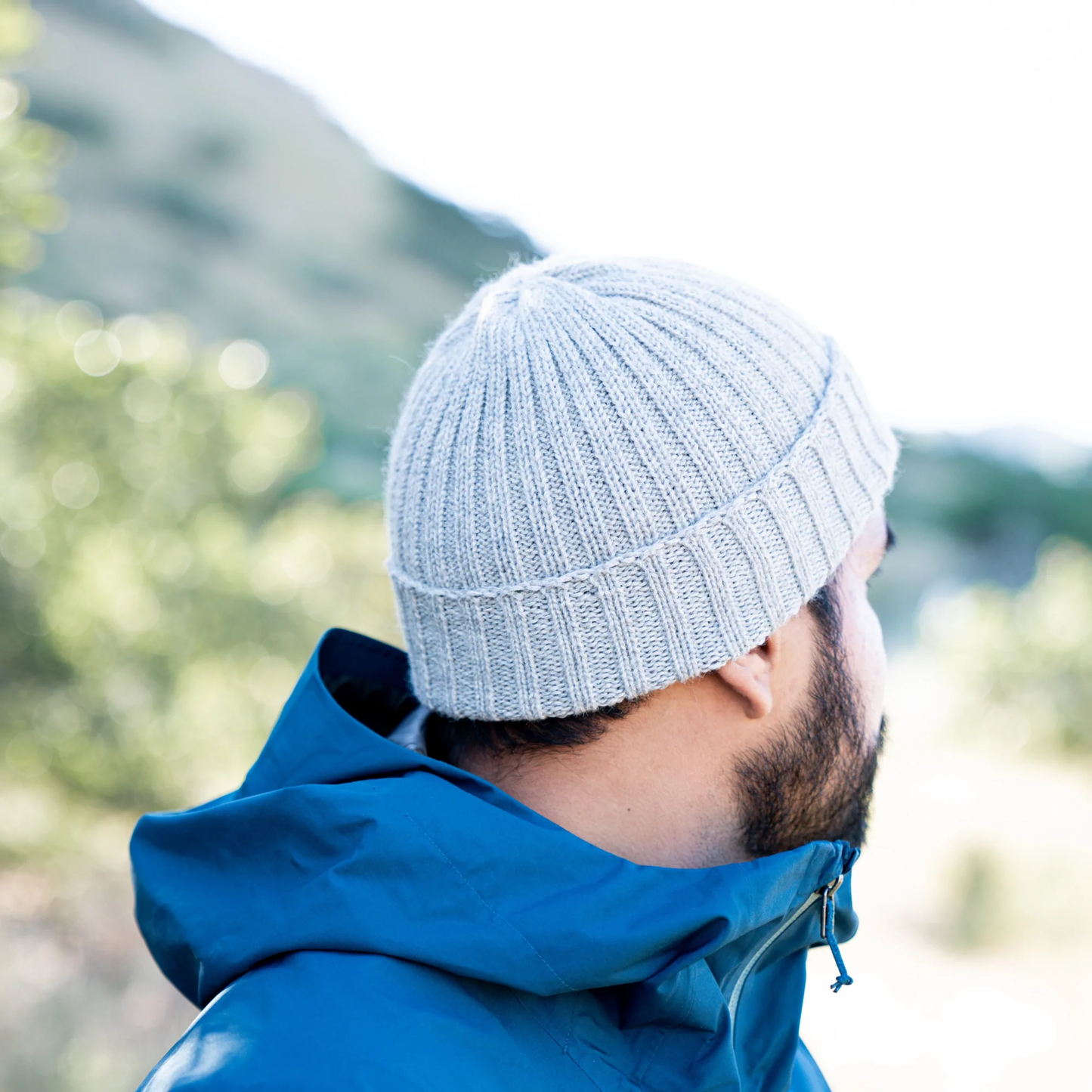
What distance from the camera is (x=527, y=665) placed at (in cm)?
131

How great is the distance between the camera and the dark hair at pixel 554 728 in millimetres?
1332

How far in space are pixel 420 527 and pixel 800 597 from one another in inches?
21.3

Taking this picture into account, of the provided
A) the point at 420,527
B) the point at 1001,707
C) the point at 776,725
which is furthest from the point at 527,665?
the point at 1001,707

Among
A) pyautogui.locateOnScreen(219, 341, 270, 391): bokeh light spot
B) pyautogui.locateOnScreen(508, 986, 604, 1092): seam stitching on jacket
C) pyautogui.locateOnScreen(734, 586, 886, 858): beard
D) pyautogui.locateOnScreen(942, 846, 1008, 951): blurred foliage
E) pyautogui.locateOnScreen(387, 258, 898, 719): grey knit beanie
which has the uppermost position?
pyautogui.locateOnScreen(387, 258, 898, 719): grey knit beanie

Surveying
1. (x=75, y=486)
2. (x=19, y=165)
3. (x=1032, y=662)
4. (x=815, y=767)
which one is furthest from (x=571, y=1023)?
(x=1032, y=662)

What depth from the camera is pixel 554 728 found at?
1.34 meters

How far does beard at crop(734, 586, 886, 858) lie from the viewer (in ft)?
4.39

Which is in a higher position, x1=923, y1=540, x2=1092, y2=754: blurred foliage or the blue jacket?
the blue jacket

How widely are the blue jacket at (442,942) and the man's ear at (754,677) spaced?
0.65 feet

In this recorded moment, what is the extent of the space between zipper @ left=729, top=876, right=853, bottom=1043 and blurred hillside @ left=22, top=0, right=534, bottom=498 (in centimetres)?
1854

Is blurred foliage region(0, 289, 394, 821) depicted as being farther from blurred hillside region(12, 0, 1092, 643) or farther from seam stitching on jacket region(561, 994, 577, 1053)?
blurred hillside region(12, 0, 1092, 643)

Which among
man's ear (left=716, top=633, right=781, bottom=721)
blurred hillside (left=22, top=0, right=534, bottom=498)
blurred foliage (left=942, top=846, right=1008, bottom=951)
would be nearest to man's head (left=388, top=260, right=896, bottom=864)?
man's ear (left=716, top=633, right=781, bottom=721)

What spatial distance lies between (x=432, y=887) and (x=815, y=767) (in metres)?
0.59

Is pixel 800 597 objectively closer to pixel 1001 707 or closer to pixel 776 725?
pixel 776 725
